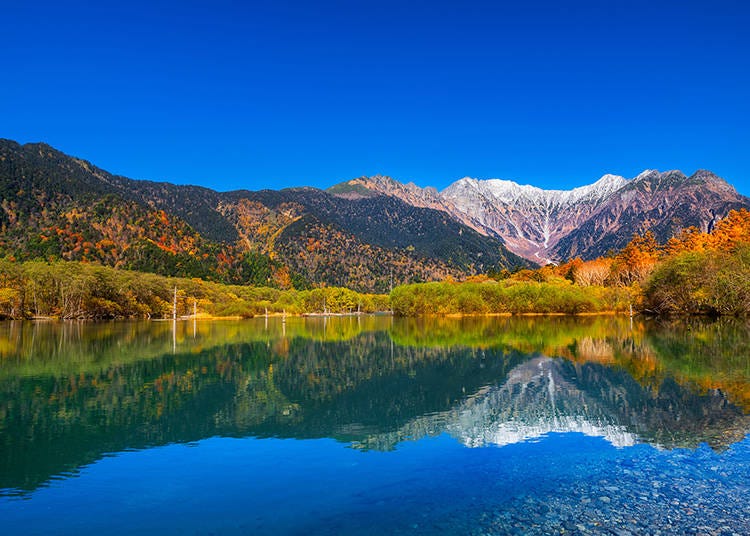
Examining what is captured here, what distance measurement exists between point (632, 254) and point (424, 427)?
402 ft

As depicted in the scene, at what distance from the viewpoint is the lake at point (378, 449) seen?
37.3ft

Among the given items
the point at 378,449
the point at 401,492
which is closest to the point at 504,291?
the point at 378,449

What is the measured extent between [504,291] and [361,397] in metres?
95.8

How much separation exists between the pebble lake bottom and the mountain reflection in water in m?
1.36

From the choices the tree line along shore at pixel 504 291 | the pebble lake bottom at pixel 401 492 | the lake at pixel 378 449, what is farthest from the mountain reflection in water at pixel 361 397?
the tree line along shore at pixel 504 291

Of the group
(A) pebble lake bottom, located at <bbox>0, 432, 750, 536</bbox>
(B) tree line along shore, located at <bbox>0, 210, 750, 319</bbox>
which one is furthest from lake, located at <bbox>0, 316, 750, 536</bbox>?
(B) tree line along shore, located at <bbox>0, 210, 750, 319</bbox>

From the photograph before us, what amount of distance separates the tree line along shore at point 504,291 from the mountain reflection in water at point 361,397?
135 feet

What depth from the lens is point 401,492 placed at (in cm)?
1295

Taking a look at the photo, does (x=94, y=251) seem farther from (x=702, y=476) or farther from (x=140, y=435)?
(x=702, y=476)

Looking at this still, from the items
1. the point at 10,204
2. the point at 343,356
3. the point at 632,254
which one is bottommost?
the point at 343,356

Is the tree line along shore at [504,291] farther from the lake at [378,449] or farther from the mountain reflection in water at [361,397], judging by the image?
the lake at [378,449]

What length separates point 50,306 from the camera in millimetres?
102000

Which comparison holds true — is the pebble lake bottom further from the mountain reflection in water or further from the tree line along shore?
the tree line along shore

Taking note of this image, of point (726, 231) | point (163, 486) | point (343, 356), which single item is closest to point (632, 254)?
point (726, 231)
